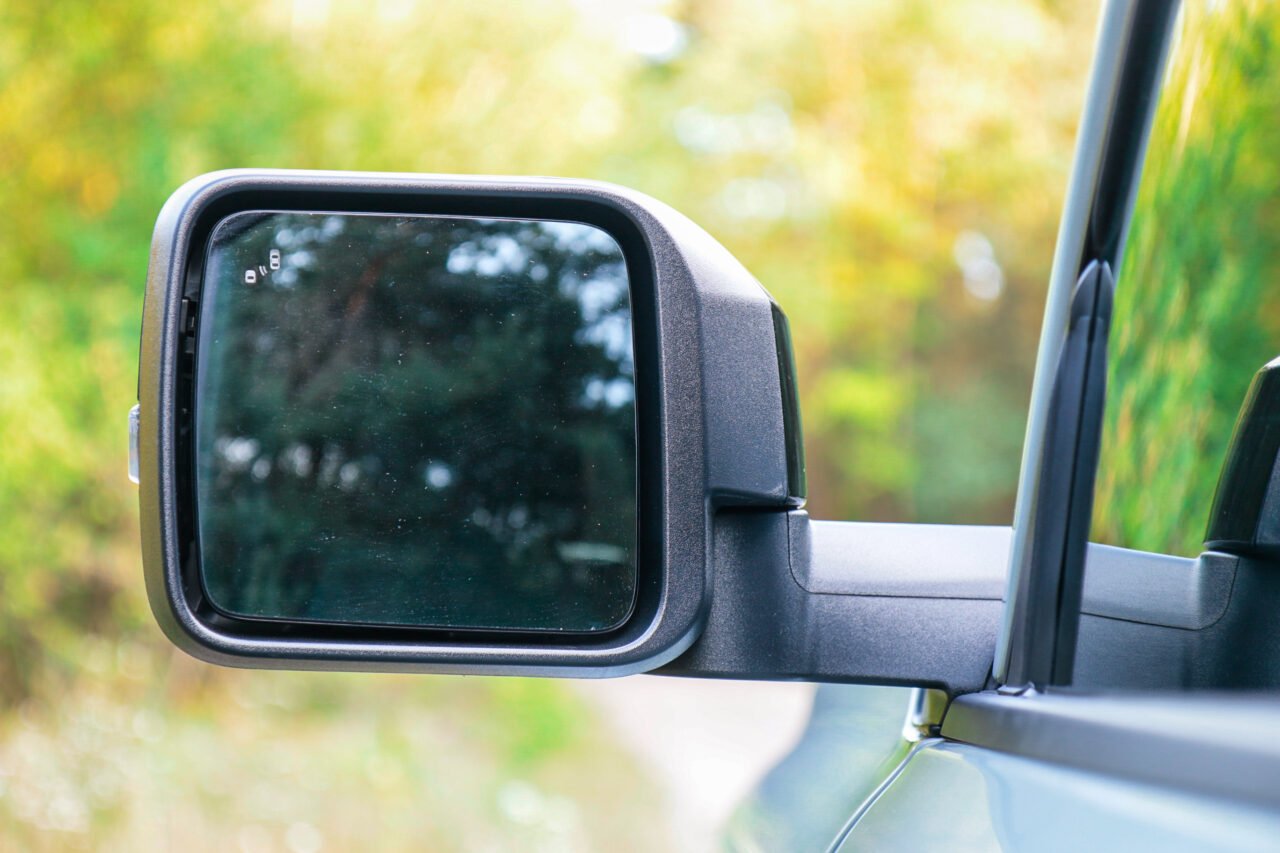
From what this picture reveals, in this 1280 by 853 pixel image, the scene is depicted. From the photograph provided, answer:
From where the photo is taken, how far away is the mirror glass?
116 cm

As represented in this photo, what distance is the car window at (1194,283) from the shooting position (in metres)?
0.76

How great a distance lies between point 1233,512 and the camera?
827 mm

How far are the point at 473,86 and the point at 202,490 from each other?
7.27 m

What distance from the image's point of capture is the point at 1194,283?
0.83 m

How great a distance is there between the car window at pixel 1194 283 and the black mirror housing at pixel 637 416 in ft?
0.92

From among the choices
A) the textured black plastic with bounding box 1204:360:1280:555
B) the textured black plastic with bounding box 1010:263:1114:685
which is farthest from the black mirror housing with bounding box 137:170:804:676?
the textured black plastic with bounding box 1204:360:1280:555

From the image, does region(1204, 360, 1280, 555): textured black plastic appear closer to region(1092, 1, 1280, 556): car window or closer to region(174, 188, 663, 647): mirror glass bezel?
region(1092, 1, 1280, 556): car window

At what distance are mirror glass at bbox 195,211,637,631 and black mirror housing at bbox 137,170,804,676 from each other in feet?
0.07

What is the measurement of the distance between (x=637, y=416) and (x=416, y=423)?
0.74 feet

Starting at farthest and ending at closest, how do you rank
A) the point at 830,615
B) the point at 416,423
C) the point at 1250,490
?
the point at 416,423 < the point at 830,615 < the point at 1250,490

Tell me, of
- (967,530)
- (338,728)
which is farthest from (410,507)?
(338,728)

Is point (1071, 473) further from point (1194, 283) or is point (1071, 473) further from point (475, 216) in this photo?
point (475, 216)

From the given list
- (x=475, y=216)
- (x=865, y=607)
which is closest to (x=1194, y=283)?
(x=865, y=607)

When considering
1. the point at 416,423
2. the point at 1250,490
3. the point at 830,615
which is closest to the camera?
the point at 1250,490
